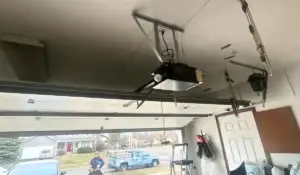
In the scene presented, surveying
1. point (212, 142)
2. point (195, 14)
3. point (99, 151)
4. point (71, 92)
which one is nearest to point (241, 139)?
point (212, 142)

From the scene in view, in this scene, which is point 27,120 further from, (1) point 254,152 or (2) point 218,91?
(1) point 254,152

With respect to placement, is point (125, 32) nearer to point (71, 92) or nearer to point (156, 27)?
point (156, 27)

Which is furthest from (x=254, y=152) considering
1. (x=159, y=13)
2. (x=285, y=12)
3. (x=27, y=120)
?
(x=27, y=120)

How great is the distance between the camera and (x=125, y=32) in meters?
2.11

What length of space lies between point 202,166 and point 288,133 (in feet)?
8.25

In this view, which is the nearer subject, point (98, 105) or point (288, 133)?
point (98, 105)

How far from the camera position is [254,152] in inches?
167

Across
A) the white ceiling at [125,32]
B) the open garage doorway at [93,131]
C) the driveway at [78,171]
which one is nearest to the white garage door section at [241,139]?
the open garage doorway at [93,131]

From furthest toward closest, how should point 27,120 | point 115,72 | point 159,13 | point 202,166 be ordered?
1. point 202,166
2. point 27,120
3. point 115,72
4. point 159,13

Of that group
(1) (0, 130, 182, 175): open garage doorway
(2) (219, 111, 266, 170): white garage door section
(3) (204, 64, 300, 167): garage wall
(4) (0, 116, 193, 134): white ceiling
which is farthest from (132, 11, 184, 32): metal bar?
(1) (0, 130, 182, 175): open garage doorway

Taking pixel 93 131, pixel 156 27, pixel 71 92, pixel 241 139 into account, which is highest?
pixel 156 27

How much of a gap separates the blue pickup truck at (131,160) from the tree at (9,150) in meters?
2.01

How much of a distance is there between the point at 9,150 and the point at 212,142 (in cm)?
468

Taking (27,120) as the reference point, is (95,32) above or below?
above
